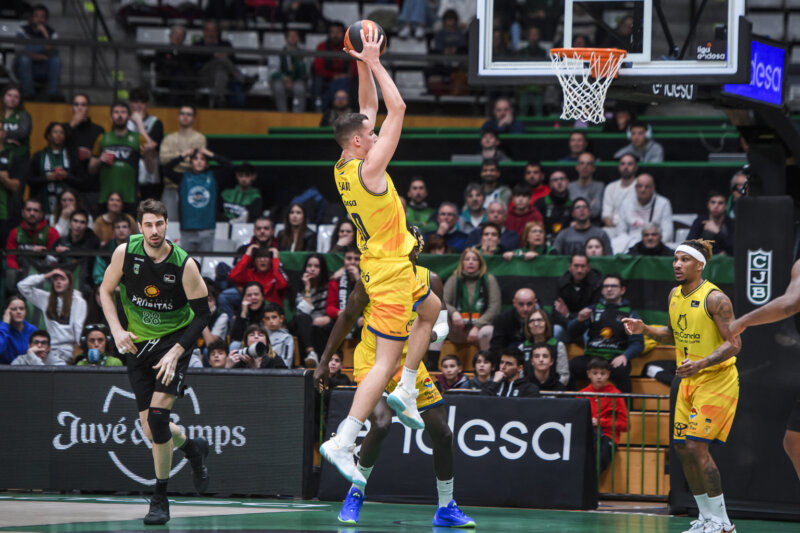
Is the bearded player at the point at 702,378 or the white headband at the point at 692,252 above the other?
the white headband at the point at 692,252

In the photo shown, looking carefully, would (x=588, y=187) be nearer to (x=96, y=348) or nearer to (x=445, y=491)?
(x=96, y=348)

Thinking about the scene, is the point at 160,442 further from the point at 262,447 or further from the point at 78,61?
the point at 78,61

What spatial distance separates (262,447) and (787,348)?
513cm

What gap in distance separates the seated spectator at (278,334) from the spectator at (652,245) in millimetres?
4560

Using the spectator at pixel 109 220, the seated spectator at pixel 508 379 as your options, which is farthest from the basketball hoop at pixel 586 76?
the spectator at pixel 109 220

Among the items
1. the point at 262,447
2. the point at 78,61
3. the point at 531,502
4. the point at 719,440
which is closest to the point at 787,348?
the point at 719,440

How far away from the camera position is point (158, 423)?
8750 millimetres

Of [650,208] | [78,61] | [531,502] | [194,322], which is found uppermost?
[78,61]

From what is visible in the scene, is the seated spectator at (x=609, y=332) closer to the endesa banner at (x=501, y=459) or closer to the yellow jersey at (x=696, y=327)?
the endesa banner at (x=501, y=459)

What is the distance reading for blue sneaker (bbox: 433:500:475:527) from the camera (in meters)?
8.81

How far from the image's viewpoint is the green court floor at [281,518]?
8.47m

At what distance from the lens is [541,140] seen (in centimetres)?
1798

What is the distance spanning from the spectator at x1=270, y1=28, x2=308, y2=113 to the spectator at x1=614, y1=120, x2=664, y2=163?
6.45 metres

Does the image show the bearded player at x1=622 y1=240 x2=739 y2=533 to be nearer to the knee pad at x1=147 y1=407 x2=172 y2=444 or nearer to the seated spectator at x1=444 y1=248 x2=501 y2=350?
the knee pad at x1=147 y1=407 x2=172 y2=444
